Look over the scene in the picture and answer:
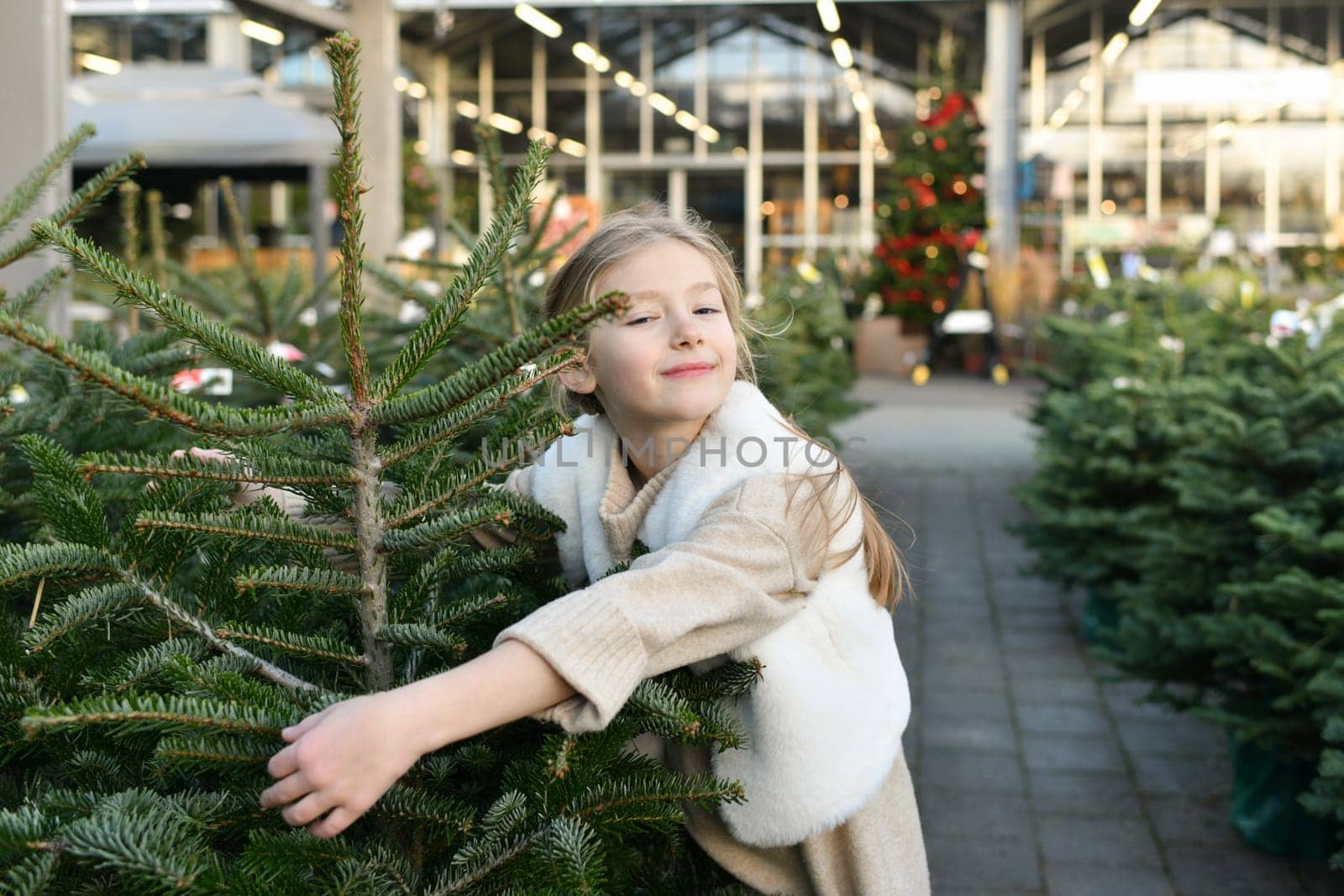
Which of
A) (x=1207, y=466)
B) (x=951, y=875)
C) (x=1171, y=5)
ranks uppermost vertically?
(x=1171, y=5)

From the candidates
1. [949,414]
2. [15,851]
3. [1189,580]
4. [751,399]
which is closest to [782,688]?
[751,399]

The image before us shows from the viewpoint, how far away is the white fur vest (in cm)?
155

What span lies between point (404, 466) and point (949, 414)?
9732 millimetres

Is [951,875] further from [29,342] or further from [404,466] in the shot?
[29,342]

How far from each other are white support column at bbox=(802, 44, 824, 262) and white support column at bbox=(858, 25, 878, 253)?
0.61 meters

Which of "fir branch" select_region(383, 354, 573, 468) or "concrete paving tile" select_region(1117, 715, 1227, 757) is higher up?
"fir branch" select_region(383, 354, 573, 468)

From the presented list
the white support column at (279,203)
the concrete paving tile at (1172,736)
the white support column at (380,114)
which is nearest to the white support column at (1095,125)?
the white support column at (279,203)

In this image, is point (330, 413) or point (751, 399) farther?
point (751, 399)

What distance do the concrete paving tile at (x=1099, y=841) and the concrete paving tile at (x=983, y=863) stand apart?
0.22ft

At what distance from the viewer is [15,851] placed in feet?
3.52

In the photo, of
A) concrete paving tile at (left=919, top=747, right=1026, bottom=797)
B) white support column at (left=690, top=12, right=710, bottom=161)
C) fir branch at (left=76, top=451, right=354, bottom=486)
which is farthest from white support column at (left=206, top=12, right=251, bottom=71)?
fir branch at (left=76, top=451, right=354, bottom=486)

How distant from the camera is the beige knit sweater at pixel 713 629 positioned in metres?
1.23

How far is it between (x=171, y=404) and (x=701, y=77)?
19.7 meters

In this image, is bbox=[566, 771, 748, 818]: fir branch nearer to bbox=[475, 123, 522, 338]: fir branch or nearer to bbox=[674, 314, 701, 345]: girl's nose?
bbox=[674, 314, 701, 345]: girl's nose
